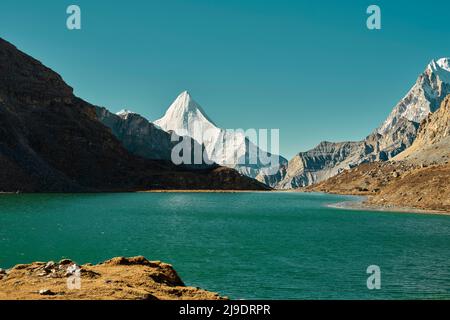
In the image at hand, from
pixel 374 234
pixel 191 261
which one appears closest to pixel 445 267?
pixel 191 261

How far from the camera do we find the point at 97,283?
72.2 feet

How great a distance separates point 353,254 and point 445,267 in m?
9.39

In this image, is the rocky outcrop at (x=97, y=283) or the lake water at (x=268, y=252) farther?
the lake water at (x=268, y=252)

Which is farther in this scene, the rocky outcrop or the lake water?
the lake water

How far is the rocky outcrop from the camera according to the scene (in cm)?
1912

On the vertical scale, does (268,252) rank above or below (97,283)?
below

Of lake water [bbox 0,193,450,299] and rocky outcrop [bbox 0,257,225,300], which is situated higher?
rocky outcrop [bbox 0,257,225,300]

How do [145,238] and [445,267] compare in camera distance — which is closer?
[445,267]

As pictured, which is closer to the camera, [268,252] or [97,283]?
[97,283]

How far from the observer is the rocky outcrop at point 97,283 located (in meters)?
19.1

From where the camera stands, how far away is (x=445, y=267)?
39.2m

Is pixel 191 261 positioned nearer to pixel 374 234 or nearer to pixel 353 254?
pixel 353 254

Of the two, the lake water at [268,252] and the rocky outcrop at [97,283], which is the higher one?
the rocky outcrop at [97,283]
